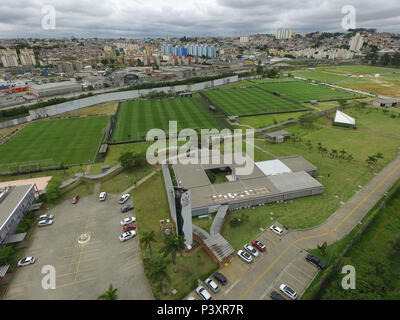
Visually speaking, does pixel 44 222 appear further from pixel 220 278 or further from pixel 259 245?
pixel 259 245

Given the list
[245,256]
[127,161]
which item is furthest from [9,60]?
[245,256]

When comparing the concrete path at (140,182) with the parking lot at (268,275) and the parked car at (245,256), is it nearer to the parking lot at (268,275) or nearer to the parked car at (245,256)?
the parking lot at (268,275)

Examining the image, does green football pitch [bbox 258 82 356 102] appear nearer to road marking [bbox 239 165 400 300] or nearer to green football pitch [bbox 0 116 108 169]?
road marking [bbox 239 165 400 300]

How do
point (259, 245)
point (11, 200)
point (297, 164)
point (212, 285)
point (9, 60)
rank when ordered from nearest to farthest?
point (212, 285) → point (259, 245) → point (11, 200) → point (297, 164) → point (9, 60)

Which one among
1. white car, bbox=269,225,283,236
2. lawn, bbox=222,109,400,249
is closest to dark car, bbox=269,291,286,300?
lawn, bbox=222,109,400,249
